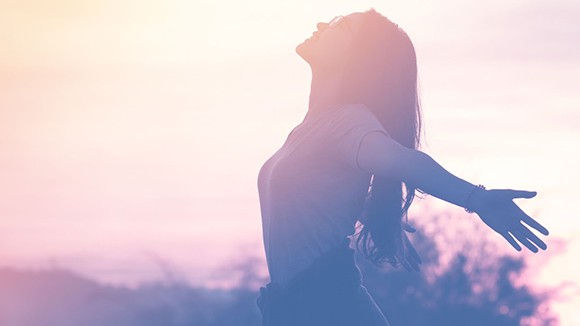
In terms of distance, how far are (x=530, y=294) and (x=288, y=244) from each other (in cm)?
2150

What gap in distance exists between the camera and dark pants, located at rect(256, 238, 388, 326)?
3.00 metres

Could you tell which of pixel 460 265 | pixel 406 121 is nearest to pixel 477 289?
pixel 460 265

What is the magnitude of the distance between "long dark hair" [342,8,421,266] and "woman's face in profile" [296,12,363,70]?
32 mm

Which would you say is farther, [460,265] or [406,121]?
[460,265]

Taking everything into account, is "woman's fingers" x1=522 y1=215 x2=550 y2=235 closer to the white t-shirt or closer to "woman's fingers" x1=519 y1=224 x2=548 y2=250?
"woman's fingers" x1=519 y1=224 x2=548 y2=250

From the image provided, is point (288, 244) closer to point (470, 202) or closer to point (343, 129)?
point (343, 129)

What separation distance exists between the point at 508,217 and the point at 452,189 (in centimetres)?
19

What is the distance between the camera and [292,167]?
304 centimetres

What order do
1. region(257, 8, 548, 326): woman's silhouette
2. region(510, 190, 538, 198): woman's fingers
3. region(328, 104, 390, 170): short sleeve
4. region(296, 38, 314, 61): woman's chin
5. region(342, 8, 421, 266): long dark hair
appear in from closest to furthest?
region(510, 190, 538, 198): woman's fingers
region(328, 104, 390, 170): short sleeve
region(257, 8, 548, 326): woman's silhouette
region(342, 8, 421, 266): long dark hair
region(296, 38, 314, 61): woman's chin

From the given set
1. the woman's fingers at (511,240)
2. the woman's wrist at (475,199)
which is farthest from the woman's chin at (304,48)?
the woman's fingers at (511,240)

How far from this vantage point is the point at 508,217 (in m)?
2.39

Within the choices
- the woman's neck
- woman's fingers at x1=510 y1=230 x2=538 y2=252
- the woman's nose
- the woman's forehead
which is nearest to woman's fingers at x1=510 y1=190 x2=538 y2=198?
woman's fingers at x1=510 y1=230 x2=538 y2=252

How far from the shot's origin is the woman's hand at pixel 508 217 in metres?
2.39

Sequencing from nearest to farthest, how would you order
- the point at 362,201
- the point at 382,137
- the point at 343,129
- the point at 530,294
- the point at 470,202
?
the point at 470,202 → the point at 382,137 → the point at 343,129 → the point at 362,201 → the point at 530,294
